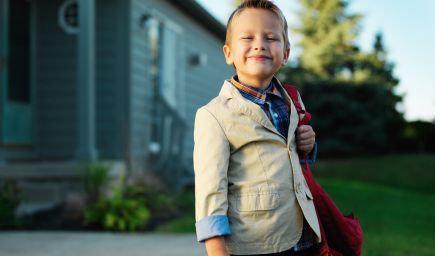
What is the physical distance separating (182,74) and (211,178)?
1022cm

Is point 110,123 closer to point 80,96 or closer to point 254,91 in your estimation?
point 80,96

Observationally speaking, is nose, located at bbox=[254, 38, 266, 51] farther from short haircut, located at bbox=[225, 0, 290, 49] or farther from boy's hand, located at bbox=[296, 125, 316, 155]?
boy's hand, located at bbox=[296, 125, 316, 155]

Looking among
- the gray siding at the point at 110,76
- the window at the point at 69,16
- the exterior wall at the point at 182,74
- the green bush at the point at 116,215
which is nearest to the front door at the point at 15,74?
the window at the point at 69,16

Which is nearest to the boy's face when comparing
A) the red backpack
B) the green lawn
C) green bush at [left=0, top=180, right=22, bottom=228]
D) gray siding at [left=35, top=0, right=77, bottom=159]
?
the red backpack

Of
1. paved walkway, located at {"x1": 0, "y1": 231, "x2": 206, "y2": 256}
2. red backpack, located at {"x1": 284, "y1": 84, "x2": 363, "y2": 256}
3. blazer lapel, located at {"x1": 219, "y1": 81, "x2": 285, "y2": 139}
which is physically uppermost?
blazer lapel, located at {"x1": 219, "y1": 81, "x2": 285, "y2": 139}

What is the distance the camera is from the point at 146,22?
9.66 meters

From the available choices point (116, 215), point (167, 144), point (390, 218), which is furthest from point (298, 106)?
point (167, 144)

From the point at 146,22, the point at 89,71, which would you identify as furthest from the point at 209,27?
the point at 89,71

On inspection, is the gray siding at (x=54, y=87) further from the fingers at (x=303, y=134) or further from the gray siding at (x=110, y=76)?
the fingers at (x=303, y=134)

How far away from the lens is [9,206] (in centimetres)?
645

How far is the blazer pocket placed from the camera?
77.4 inches

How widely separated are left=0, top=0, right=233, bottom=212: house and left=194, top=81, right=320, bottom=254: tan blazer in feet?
18.5

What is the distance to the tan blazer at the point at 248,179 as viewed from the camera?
195 centimetres

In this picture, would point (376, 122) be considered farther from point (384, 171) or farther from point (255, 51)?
point (255, 51)
